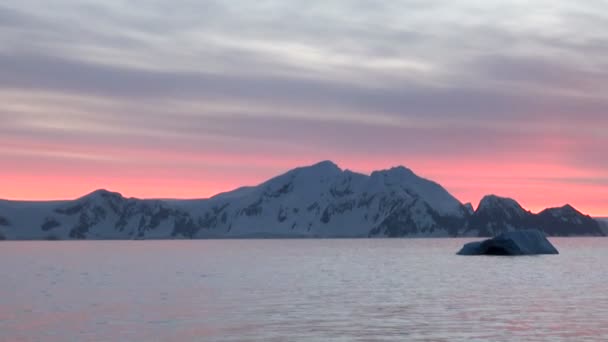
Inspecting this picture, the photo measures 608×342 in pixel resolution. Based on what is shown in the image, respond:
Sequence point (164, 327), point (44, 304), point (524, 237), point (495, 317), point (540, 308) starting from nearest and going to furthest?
1. point (164, 327)
2. point (495, 317)
3. point (540, 308)
4. point (44, 304)
5. point (524, 237)

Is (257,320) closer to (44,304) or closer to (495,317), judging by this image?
(495,317)

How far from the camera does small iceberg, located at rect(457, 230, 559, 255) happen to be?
5027 inches

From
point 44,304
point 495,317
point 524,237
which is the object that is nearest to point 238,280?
point 44,304

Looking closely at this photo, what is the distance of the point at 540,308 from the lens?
4816cm

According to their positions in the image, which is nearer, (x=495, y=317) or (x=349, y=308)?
(x=495, y=317)

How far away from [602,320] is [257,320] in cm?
1598

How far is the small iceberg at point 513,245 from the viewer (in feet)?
419

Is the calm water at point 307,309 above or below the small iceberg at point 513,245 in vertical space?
below

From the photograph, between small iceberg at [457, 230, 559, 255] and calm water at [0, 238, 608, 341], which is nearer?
calm water at [0, 238, 608, 341]

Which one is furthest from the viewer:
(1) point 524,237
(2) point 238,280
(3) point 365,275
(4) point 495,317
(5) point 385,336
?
(1) point 524,237

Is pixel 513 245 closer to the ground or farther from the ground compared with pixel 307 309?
farther from the ground

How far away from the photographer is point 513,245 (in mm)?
127688

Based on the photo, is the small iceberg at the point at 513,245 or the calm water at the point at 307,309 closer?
the calm water at the point at 307,309

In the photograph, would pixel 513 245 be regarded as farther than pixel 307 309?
Yes
